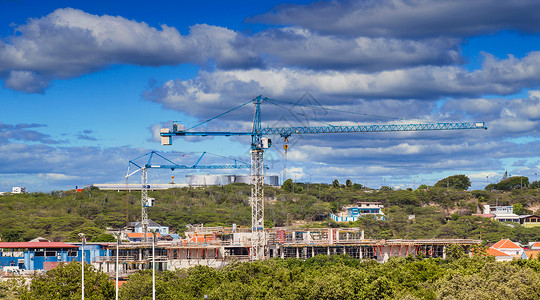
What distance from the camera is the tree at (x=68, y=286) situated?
6309 centimetres

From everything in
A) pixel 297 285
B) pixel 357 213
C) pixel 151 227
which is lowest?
pixel 297 285

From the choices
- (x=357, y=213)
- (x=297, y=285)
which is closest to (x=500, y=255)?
(x=297, y=285)

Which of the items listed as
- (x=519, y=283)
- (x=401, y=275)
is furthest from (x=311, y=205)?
(x=519, y=283)

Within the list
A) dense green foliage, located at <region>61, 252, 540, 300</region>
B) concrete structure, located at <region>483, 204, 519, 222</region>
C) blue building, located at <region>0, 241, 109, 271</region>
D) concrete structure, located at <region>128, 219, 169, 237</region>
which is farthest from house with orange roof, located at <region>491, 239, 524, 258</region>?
concrete structure, located at <region>128, 219, 169, 237</region>

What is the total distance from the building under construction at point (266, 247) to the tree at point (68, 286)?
128 ft

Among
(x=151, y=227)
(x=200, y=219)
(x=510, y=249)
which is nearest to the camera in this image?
(x=510, y=249)

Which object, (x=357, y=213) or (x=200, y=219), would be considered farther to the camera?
(x=357, y=213)

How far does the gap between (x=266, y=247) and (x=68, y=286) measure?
2306 inches

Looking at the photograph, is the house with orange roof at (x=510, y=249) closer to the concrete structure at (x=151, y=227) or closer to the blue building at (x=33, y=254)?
the concrete structure at (x=151, y=227)

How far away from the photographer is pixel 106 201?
641 feet

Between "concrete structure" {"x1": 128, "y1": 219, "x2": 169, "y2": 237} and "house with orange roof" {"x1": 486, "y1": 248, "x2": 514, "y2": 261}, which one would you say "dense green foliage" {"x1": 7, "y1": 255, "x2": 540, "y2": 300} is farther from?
"concrete structure" {"x1": 128, "y1": 219, "x2": 169, "y2": 237}

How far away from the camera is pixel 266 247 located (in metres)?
119

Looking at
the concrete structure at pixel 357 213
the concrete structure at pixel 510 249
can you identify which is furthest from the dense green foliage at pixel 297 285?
the concrete structure at pixel 357 213

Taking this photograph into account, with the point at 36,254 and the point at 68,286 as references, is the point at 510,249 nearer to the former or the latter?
the point at 36,254
